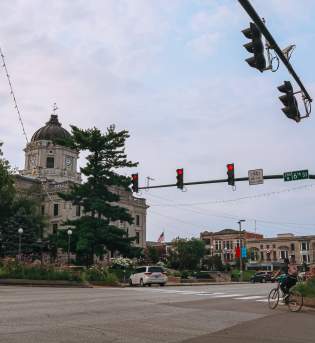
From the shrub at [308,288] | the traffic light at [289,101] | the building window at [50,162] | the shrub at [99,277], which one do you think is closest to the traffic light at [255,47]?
the traffic light at [289,101]

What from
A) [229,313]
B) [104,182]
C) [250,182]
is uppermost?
[104,182]

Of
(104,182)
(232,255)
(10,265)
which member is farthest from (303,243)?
(10,265)

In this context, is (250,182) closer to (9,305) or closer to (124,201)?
(9,305)

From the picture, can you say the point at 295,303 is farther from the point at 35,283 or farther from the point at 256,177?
the point at 35,283

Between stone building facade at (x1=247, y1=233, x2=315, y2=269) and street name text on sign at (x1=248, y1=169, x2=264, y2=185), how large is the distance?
112 metres

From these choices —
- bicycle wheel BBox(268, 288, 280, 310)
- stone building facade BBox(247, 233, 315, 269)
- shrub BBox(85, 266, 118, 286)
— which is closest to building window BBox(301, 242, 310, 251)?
stone building facade BBox(247, 233, 315, 269)

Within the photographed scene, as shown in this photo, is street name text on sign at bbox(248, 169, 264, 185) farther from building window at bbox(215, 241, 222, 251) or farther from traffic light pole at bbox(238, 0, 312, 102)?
building window at bbox(215, 241, 222, 251)

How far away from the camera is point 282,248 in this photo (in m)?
138

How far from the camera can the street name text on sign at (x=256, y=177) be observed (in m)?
21.9

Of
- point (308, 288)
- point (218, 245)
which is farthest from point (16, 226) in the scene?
point (218, 245)

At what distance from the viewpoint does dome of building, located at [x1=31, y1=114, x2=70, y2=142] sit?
94812mm

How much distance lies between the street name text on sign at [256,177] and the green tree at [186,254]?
60663 mm

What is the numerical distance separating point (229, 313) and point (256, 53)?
8198 mm

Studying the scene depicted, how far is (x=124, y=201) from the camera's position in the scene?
91625 mm
